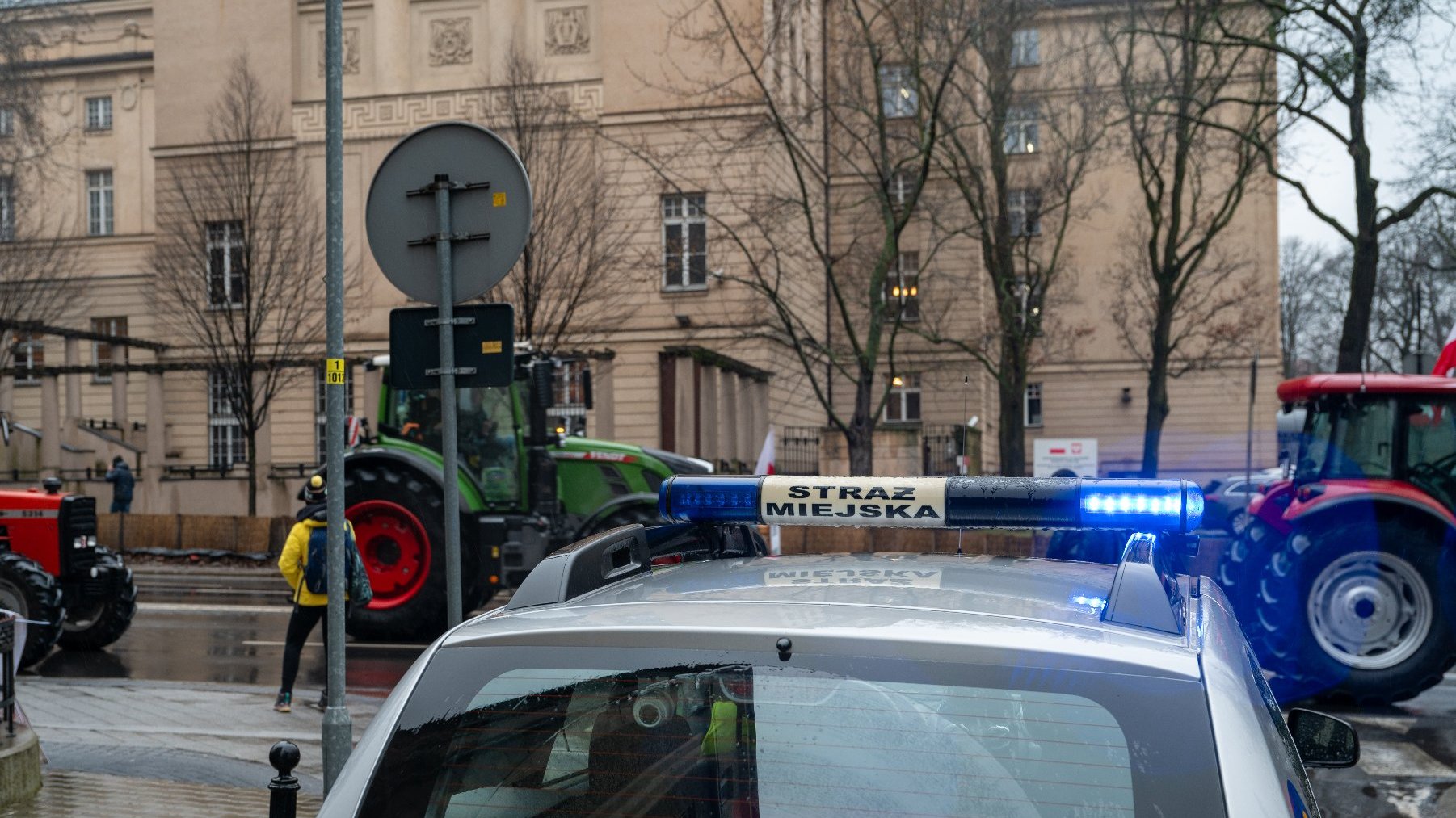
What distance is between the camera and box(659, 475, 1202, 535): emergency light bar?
300cm

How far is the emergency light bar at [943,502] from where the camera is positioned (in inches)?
118

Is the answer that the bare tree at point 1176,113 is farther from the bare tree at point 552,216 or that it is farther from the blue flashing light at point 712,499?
the blue flashing light at point 712,499

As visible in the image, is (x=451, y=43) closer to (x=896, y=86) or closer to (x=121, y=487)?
(x=121, y=487)

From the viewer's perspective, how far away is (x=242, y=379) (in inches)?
1112

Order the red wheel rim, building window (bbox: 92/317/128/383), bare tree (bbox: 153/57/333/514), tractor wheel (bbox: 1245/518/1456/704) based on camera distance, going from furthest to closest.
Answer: building window (bbox: 92/317/128/383), bare tree (bbox: 153/57/333/514), the red wheel rim, tractor wheel (bbox: 1245/518/1456/704)

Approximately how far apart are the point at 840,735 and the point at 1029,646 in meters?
0.32

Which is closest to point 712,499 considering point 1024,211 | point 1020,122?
point 1020,122

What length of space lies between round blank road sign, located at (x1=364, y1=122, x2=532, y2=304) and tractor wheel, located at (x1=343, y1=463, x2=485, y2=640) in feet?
27.7

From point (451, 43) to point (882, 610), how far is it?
37458 millimetres

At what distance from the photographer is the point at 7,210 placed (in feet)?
104

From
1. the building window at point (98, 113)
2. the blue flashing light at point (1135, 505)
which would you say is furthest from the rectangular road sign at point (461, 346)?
the building window at point (98, 113)

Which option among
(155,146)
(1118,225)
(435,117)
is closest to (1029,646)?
(435,117)

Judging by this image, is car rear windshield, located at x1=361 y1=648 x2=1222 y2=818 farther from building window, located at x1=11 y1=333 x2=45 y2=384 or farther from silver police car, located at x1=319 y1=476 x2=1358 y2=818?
building window, located at x1=11 y1=333 x2=45 y2=384

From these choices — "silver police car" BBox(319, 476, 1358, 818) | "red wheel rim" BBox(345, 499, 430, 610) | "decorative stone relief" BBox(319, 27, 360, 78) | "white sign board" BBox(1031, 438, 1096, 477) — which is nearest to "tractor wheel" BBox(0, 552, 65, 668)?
"red wheel rim" BBox(345, 499, 430, 610)
